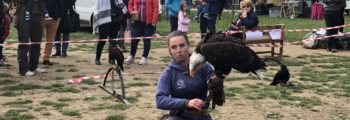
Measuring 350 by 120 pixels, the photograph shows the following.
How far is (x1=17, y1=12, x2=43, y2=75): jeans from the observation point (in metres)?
7.94

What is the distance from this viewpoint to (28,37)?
8000 millimetres

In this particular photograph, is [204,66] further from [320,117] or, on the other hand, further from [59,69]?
[59,69]

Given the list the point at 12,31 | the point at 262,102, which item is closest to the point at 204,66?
the point at 262,102

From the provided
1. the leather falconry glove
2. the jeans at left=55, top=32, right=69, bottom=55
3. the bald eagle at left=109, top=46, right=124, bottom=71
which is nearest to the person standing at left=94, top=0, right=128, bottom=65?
the jeans at left=55, top=32, right=69, bottom=55

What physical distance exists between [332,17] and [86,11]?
8137 millimetres

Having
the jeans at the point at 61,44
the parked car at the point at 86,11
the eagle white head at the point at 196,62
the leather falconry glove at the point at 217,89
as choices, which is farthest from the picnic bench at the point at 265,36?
the parked car at the point at 86,11

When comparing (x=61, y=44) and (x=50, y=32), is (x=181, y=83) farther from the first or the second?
(x=61, y=44)

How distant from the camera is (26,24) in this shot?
7902 mm

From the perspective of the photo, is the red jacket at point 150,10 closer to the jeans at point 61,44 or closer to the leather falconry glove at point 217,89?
the jeans at point 61,44

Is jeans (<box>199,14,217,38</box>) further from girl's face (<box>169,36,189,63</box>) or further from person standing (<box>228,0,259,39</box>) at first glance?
girl's face (<box>169,36,189,63</box>)

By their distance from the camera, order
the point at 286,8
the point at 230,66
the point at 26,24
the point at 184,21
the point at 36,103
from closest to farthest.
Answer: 1. the point at 230,66
2. the point at 36,103
3. the point at 26,24
4. the point at 184,21
5. the point at 286,8

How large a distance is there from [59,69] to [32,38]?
104cm

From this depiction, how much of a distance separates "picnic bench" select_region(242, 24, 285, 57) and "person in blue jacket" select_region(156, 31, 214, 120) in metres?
6.79

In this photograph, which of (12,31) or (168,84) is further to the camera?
(12,31)
